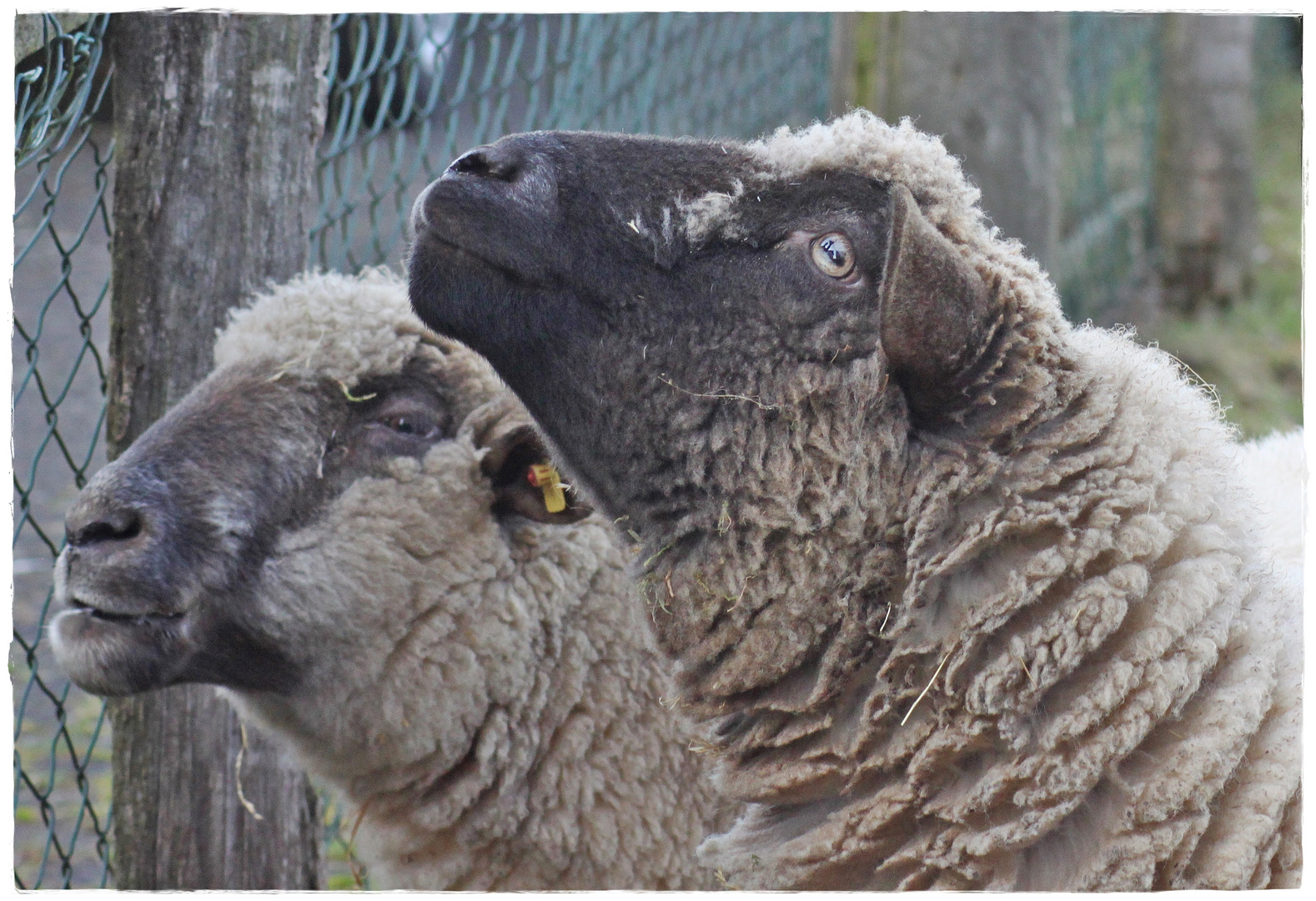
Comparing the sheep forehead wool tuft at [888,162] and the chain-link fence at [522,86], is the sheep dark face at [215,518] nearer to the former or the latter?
the chain-link fence at [522,86]

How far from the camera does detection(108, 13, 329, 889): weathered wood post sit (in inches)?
113

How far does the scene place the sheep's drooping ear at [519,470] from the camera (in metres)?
2.75

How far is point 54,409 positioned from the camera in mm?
2752

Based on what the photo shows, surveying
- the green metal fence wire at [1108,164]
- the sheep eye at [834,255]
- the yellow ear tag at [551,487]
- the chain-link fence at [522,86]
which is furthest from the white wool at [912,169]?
the green metal fence wire at [1108,164]

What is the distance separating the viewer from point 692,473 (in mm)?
2053

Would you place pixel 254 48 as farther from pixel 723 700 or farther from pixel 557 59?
pixel 723 700

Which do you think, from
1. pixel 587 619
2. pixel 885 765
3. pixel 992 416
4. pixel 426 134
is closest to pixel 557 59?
pixel 426 134

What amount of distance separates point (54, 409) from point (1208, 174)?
8.22 metres

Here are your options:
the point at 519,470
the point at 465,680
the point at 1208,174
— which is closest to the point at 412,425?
the point at 519,470

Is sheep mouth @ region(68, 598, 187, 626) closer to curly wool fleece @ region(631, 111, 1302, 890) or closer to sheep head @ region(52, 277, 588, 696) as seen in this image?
sheep head @ region(52, 277, 588, 696)

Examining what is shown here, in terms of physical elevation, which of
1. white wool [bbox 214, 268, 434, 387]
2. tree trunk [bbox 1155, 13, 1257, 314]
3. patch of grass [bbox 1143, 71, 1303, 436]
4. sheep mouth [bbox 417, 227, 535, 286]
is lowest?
white wool [bbox 214, 268, 434, 387]

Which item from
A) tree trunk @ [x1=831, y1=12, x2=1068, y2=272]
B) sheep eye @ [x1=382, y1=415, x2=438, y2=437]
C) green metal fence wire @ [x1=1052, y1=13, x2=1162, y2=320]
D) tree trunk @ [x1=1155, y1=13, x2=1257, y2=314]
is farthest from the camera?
tree trunk @ [x1=1155, y1=13, x2=1257, y2=314]

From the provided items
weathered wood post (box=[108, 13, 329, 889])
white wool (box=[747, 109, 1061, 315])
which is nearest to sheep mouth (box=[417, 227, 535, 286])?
white wool (box=[747, 109, 1061, 315])

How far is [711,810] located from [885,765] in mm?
982
